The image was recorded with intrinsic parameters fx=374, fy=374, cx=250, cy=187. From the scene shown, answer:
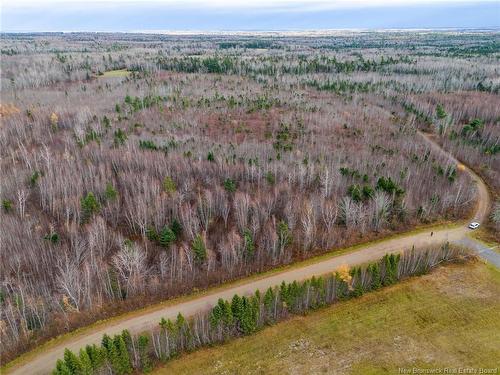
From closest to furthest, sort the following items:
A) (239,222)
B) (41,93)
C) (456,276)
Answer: (456,276)
(239,222)
(41,93)

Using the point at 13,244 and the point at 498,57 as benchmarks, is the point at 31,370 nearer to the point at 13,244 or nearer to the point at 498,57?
the point at 13,244

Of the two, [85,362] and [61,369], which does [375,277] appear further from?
[61,369]

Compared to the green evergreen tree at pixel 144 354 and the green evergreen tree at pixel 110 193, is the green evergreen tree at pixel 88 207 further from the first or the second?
the green evergreen tree at pixel 144 354

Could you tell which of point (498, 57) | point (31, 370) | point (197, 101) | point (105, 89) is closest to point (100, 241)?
point (31, 370)

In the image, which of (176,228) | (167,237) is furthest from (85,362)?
(176,228)

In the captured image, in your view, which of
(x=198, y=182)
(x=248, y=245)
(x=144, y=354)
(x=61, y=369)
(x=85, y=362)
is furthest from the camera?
(x=198, y=182)

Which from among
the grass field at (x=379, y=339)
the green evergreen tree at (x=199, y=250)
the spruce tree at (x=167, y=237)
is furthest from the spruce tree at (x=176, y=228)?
the grass field at (x=379, y=339)

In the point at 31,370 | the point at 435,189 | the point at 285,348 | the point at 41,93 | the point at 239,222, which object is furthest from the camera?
the point at 41,93

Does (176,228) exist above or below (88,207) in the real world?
below
